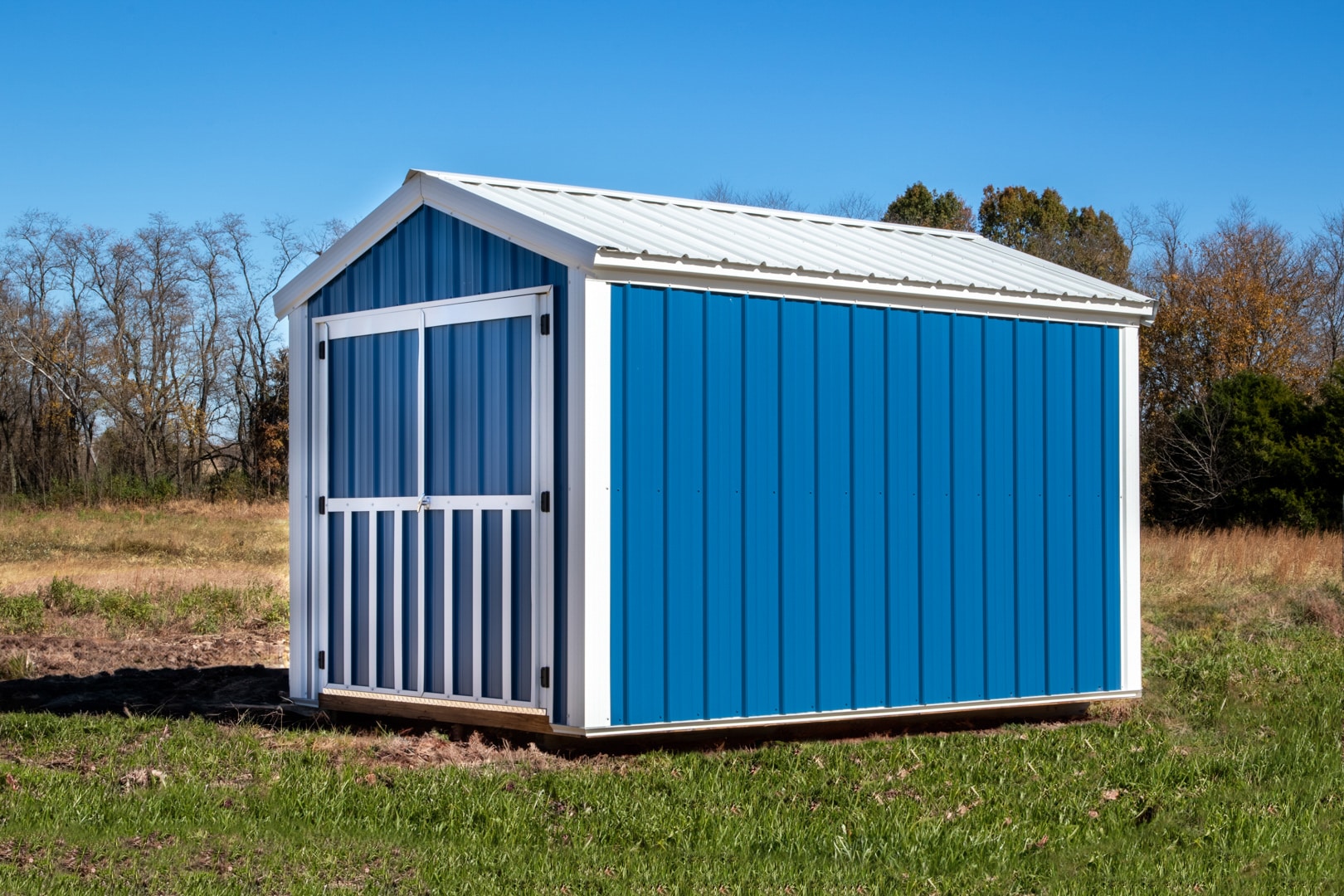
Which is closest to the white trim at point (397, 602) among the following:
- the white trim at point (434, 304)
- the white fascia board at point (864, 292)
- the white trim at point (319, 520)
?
the white trim at point (319, 520)

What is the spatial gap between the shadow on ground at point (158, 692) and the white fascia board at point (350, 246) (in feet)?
8.71

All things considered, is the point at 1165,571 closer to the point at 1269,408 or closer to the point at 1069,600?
the point at 1069,600

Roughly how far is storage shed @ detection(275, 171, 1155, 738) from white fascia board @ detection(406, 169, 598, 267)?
0.8 inches

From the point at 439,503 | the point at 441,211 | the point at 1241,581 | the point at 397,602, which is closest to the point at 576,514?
the point at 439,503

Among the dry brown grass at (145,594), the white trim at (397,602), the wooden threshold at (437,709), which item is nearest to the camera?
the wooden threshold at (437,709)

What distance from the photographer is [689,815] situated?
6.46 meters

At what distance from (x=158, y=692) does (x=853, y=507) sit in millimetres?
5335

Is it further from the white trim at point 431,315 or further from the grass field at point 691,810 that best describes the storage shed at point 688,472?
the grass field at point 691,810

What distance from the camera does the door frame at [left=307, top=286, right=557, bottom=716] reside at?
7.93 metres

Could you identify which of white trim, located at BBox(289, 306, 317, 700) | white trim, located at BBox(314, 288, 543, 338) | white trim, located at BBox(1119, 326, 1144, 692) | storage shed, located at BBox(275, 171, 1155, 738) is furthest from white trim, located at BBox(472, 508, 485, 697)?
white trim, located at BBox(1119, 326, 1144, 692)

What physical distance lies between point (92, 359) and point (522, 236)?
3693 cm

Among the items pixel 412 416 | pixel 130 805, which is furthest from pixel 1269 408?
pixel 130 805

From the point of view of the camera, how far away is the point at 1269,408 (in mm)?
29422

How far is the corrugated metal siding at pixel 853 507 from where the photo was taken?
25.7 feet
